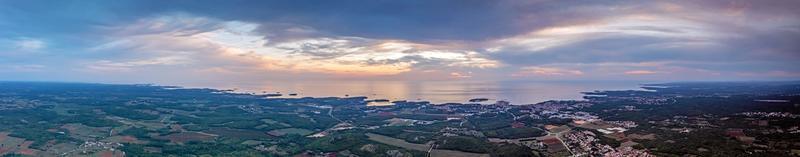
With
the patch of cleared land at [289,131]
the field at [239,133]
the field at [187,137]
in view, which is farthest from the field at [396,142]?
the field at [187,137]

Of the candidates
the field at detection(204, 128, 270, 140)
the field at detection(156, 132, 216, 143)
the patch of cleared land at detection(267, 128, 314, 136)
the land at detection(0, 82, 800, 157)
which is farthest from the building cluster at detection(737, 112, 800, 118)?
the field at detection(156, 132, 216, 143)

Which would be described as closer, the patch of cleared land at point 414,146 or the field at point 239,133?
the patch of cleared land at point 414,146

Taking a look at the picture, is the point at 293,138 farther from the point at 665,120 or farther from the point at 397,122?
the point at 665,120


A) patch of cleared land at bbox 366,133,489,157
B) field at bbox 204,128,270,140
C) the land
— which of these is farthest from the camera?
field at bbox 204,128,270,140

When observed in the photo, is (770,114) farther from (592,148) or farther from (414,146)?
(414,146)

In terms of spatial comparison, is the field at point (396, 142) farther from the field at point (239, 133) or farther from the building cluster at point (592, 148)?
the building cluster at point (592, 148)

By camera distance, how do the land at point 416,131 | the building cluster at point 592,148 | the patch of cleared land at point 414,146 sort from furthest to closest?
the land at point 416,131 < the patch of cleared land at point 414,146 < the building cluster at point 592,148

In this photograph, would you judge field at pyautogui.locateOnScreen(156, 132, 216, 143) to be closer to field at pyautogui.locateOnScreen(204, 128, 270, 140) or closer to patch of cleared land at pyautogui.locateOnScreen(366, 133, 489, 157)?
field at pyautogui.locateOnScreen(204, 128, 270, 140)

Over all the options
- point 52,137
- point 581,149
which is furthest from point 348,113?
point 581,149
